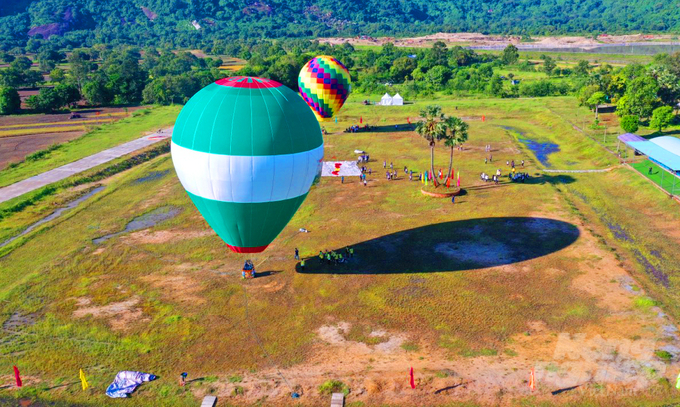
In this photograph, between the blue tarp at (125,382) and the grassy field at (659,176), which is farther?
the grassy field at (659,176)

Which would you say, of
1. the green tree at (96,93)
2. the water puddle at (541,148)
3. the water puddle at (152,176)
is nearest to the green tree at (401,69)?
the water puddle at (541,148)

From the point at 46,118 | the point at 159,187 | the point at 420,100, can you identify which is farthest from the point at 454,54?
the point at 159,187

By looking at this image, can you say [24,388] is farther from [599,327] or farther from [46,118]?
[46,118]

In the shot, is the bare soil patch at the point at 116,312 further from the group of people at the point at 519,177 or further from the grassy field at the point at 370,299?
the group of people at the point at 519,177

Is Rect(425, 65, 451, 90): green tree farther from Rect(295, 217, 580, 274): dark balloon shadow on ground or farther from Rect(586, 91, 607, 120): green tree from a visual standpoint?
Rect(295, 217, 580, 274): dark balloon shadow on ground

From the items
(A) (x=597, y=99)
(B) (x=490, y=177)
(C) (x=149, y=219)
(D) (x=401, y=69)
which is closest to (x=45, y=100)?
(C) (x=149, y=219)
